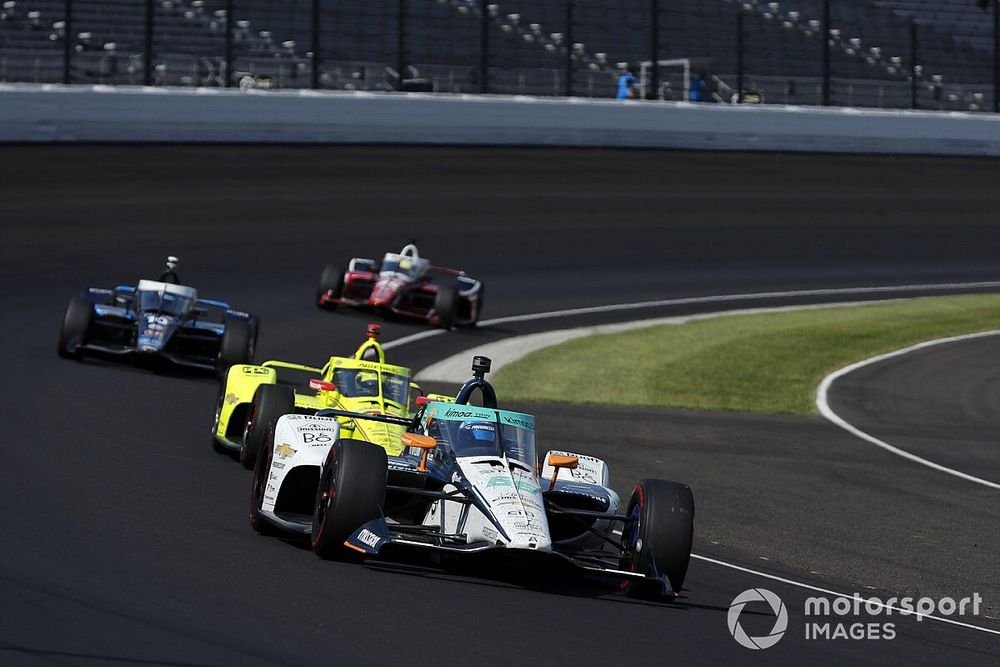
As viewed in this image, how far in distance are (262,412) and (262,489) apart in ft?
7.31

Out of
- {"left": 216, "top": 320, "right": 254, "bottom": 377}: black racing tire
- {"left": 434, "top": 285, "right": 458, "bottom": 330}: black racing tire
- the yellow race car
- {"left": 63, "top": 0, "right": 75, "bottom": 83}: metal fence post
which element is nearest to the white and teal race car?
the yellow race car

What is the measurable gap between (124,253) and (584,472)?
17.7 meters

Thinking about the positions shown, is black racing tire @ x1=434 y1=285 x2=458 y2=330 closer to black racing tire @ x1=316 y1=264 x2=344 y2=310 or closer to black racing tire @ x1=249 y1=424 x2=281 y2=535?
black racing tire @ x1=316 y1=264 x2=344 y2=310

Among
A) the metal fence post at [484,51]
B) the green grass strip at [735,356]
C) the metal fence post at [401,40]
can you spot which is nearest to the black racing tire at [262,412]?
the green grass strip at [735,356]

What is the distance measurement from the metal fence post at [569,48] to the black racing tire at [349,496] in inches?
1119

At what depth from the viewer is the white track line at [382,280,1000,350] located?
23.5 meters

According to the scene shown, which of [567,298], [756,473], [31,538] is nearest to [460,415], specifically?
[31,538]

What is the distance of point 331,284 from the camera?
79.0 ft

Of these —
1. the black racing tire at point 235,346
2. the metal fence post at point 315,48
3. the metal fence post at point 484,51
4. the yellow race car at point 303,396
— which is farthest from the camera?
the metal fence post at point 484,51

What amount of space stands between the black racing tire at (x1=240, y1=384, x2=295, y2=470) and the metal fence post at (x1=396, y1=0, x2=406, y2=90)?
2364cm

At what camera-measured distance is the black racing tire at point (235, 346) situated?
18.1m

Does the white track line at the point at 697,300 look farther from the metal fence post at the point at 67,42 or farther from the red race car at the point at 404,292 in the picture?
the metal fence post at the point at 67,42

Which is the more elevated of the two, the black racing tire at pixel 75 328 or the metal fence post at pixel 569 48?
the metal fence post at pixel 569 48

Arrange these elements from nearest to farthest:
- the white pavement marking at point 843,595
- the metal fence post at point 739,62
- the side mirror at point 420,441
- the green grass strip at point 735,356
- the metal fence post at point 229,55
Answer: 1. the white pavement marking at point 843,595
2. the side mirror at point 420,441
3. the green grass strip at point 735,356
4. the metal fence post at point 229,55
5. the metal fence post at point 739,62
